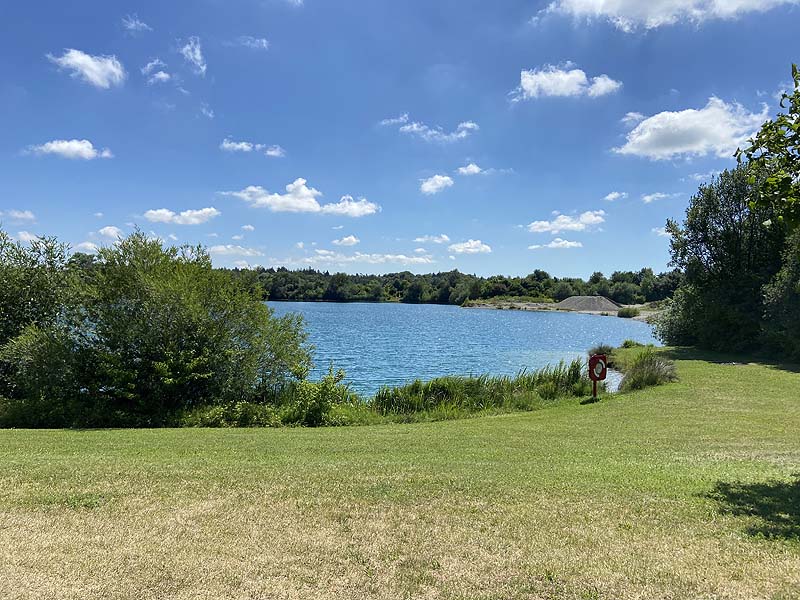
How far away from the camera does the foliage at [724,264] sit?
101 feet

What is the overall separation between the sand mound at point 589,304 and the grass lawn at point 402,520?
405 ft

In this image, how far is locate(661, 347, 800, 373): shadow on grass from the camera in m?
23.2

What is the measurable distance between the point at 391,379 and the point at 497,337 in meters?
29.4

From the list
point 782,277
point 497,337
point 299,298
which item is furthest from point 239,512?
point 299,298

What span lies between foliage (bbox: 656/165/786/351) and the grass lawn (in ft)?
82.4

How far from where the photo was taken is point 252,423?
13.9m

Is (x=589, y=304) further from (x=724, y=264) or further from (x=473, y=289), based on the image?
(x=724, y=264)

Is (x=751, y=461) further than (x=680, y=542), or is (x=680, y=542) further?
(x=751, y=461)

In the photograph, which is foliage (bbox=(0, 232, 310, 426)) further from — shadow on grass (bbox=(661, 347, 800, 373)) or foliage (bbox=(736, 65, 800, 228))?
shadow on grass (bbox=(661, 347, 800, 373))

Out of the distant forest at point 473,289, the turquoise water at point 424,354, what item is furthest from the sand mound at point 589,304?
the turquoise water at point 424,354

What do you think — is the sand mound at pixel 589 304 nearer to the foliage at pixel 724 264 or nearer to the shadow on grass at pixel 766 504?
the foliage at pixel 724 264

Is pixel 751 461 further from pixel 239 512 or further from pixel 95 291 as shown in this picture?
pixel 95 291

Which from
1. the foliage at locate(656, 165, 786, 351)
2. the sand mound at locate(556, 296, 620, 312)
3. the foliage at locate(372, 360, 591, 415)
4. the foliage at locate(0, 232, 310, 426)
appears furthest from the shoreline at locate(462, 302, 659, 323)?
the foliage at locate(0, 232, 310, 426)

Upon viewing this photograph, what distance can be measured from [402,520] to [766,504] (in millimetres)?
4006
